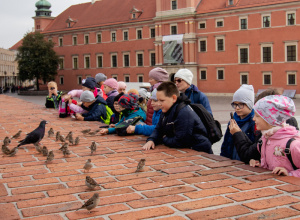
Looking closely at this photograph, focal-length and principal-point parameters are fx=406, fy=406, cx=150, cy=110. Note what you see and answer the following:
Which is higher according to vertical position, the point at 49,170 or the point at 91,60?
the point at 91,60

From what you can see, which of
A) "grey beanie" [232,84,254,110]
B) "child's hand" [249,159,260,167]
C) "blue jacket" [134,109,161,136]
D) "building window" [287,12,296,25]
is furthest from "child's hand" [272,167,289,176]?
"building window" [287,12,296,25]

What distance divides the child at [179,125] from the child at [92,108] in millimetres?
3233

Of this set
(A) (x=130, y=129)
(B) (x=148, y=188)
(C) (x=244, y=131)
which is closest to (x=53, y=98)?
(A) (x=130, y=129)

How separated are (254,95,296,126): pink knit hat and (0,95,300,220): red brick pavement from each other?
1.57 feet

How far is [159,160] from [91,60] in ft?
180

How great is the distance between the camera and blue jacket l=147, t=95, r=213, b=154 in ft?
15.2

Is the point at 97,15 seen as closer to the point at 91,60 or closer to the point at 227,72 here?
the point at 91,60

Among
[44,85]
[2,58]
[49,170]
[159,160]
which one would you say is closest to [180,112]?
[159,160]

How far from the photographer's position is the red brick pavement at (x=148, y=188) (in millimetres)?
2662

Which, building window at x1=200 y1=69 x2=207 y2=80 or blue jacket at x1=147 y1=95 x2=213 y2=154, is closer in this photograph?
blue jacket at x1=147 y1=95 x2=213 y2=154

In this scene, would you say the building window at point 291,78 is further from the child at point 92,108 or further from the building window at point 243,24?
the child at point 92,108

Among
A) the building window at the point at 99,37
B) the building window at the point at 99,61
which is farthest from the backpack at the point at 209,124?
the building window at the point at 99,37

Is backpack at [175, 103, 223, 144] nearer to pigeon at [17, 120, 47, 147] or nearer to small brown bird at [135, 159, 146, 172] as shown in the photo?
small brown bird at [135, 159, 146, 172]

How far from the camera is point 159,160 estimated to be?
13.7ft
